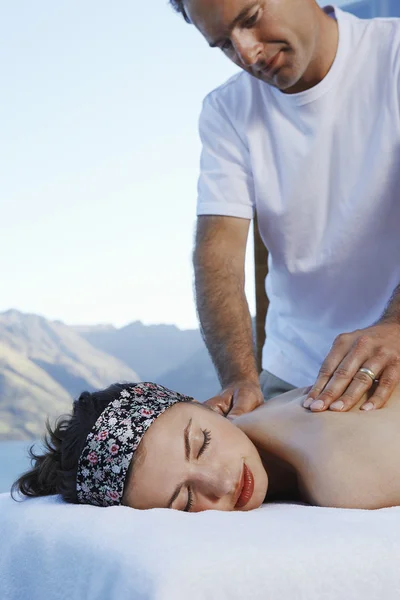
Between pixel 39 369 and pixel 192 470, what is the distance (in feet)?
15.6

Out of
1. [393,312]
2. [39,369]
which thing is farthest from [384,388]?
[39,369]

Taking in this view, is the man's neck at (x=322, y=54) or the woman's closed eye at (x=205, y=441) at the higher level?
the man's neck at (x=322, y=54)

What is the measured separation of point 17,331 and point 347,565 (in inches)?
205

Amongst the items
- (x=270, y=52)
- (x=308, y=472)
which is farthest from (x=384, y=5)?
Result: (x=308, y=472)

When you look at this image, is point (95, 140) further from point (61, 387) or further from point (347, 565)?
point (347, 565)

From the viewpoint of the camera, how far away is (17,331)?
609 cm

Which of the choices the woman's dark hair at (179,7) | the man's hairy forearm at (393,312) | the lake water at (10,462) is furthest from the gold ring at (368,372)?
the lake water at (10,462)

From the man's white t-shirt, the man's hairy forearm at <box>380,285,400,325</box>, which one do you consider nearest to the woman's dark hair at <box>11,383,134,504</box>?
the man's hairy forearm at <box>380,285,400,325</box>

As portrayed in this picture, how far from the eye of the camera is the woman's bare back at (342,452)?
4.66 ft

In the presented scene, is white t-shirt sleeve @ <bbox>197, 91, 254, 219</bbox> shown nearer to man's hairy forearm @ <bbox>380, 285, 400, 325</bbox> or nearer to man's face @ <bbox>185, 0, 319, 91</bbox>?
man's face @ <bbox>185, 0, 319, 91</bbox>

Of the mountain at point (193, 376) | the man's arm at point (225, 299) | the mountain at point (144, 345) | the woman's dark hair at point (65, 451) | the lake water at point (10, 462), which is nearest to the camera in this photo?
the woman's dark hair at point (65, 451)

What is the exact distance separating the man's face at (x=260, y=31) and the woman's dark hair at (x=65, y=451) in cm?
82

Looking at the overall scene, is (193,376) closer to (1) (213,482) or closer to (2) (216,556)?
(1) (213,482)

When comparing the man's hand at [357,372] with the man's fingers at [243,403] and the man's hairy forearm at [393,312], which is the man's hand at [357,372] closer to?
the man's hairy forearm at [393,312]
